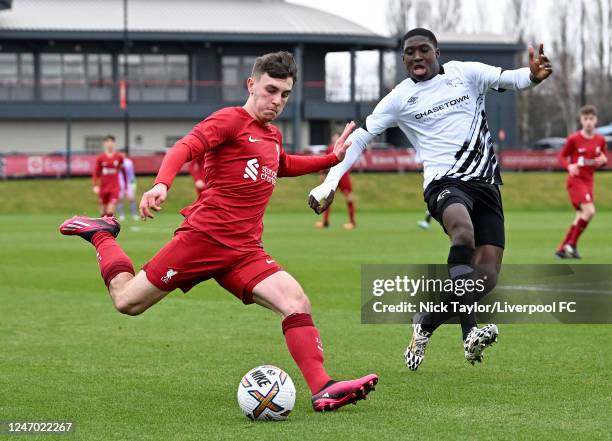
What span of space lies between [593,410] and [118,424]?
102 inches

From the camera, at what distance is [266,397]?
6.55m

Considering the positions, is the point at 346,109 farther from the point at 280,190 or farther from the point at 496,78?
the point at 496,78

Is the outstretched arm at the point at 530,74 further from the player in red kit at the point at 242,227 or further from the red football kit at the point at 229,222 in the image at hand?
the red football kit at the point at 229,222

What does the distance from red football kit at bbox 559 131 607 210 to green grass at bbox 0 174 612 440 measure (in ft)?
13.2

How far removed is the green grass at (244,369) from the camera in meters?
6.36

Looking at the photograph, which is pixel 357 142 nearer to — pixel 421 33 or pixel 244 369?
pixel 421 33

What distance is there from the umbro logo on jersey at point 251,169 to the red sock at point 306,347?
86 centimetres

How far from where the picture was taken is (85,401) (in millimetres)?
7141

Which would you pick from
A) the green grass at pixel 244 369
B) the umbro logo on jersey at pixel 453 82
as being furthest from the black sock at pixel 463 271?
the umbro logo on jersey at pixel 453 82

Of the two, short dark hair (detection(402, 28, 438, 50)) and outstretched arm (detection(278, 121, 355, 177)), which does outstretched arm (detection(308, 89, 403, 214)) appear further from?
short dark hair (detection(402, 28, 438, 50))

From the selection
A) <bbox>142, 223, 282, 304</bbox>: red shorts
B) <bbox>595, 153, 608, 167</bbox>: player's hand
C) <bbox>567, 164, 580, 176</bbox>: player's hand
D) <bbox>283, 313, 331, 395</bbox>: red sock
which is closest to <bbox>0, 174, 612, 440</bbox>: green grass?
<bbox>283, 313, 331, 395</bbox>: red sock

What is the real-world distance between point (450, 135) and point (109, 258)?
2.56 m

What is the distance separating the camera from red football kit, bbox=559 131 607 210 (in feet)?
59.7

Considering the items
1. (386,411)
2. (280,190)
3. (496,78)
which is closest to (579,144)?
(496,78)
